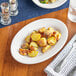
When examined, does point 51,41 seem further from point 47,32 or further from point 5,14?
point 5,14

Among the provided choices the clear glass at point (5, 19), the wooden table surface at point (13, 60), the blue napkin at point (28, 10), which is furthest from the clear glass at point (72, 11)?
the clear glass at point (5, 19)

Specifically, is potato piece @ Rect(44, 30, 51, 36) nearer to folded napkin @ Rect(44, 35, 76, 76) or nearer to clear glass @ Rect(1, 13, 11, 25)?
folded napkin @ Rect(44, 35, 76, 76)

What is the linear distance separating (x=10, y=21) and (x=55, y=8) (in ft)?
1.11

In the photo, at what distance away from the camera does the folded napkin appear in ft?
3.00

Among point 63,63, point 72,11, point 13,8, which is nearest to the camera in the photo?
point 63,63

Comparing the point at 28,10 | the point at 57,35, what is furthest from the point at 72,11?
the point at 28,10

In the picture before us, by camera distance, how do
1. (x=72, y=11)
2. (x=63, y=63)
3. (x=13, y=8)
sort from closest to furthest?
(x=63, y=63)
(x=72, y=11)
(x=13, y=8)

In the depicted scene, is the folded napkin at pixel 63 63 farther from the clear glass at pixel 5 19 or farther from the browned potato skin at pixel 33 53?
the clear glass at pixel 5 19

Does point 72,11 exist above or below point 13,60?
above

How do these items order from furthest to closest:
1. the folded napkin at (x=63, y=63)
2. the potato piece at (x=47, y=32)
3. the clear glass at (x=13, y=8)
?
the clear glass at (x=13, y=8)
the potato piece at (x=47, y=32)
the folded napkin at (x=63, y=63)

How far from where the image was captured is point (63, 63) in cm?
95

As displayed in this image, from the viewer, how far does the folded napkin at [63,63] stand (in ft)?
3.00

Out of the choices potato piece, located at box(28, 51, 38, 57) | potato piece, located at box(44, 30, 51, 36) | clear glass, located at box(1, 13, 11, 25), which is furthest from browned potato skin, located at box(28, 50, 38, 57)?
clear glass, located at box(1, 13, 11, 25)

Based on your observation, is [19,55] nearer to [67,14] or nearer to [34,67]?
[34,67]
